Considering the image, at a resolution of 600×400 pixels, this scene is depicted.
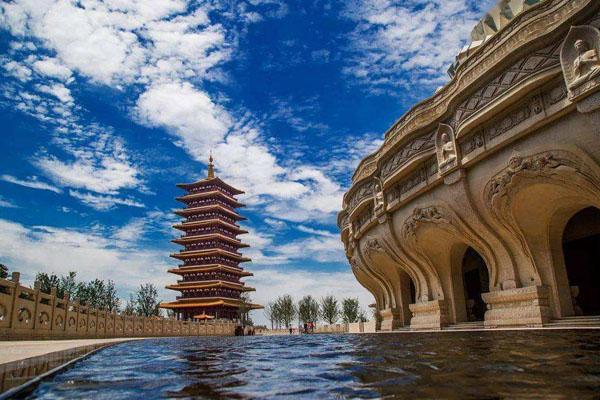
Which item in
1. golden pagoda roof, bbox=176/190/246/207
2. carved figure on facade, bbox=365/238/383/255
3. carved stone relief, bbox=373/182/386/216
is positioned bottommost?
carved figure on facade, bbox=365/238/383/255

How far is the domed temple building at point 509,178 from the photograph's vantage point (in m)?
7.94

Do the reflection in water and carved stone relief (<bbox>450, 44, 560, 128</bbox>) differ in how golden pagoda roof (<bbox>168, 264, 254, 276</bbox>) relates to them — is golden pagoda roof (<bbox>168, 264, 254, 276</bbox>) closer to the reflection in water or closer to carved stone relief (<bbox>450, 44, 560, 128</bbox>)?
carved stone relief (<bbox>450, 44, 560, 128</bbox>)

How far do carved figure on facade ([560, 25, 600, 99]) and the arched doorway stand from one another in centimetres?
465

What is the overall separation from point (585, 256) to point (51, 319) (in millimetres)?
17333

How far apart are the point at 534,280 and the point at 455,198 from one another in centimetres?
258

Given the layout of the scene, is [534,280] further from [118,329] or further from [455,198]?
Answer: [118,329]

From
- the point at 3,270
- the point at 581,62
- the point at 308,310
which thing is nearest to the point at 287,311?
the point at 308,310

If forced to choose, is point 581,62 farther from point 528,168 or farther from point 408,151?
point 408,151

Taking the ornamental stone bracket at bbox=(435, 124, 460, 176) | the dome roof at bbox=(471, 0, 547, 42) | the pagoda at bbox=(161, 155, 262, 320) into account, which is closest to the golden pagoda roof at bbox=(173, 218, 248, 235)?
the pagoda at bbox=(161, 155, 262, 320)

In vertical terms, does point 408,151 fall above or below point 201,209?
below

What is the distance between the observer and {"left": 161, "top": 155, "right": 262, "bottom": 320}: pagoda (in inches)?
1795

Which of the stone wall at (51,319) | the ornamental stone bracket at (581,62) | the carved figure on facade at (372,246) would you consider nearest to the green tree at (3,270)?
the stone wall at (51,319)

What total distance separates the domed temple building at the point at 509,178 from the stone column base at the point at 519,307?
1.0 inches

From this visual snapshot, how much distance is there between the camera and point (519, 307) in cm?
968
